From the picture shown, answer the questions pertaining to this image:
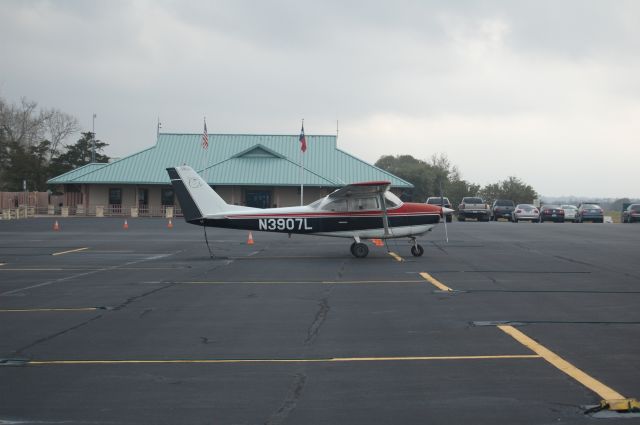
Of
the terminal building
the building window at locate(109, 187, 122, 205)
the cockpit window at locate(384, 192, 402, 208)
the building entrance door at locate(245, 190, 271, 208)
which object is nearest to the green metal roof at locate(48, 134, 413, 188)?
the terminal building

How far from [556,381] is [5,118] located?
92.7 m

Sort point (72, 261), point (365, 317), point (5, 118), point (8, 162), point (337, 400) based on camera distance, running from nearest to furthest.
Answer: point (337, 400) → point (365, 317) → point (72, 261) → point (8, 162) → point (5, 118)

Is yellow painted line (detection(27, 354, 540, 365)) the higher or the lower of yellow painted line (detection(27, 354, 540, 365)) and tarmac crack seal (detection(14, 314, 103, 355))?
the higher

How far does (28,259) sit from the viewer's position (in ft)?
72.8

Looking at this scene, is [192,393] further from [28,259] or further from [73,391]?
[28,259]


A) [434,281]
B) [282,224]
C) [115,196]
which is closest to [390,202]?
[282,224]

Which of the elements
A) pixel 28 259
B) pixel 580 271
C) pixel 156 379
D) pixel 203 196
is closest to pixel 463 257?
pixel 580 271

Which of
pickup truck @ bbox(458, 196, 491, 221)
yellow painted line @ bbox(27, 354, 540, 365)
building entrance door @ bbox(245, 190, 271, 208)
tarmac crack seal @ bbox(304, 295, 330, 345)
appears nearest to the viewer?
yellow painted line @ bbox(27, 354, 540, 365)

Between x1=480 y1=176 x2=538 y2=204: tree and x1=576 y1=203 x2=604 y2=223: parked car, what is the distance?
31.8 m

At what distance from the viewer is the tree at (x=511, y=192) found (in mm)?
92000

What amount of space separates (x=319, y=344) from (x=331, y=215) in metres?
13.6

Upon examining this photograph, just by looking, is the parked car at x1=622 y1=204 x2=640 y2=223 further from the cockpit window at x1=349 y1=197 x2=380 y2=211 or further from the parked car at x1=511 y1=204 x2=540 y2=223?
the cockpit window at x1=349 y1=197 x2=380 y2=211

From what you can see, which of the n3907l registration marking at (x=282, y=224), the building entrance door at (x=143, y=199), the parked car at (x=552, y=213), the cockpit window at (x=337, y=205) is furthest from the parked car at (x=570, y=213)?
the n3907l registration marking at (x=282, y=224)

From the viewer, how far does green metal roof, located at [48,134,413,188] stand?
197ft
